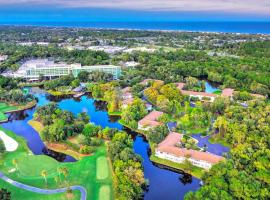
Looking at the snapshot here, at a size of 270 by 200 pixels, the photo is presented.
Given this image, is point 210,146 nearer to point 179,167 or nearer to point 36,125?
point 179,167

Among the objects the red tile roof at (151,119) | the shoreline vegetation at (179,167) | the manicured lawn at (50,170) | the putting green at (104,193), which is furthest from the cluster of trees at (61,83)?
the putting green at (104,193)

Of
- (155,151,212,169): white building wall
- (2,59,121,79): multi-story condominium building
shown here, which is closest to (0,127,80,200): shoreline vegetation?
(155,151,212,169): white building wall

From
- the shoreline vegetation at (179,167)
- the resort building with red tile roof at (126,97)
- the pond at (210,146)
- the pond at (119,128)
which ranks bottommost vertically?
the pond at (119,128)

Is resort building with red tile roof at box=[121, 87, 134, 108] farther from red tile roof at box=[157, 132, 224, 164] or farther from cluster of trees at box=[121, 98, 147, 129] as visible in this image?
red tile roof at box=[157, 132, 224, 164]

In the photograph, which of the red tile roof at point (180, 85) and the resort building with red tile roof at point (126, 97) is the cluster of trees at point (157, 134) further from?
the red tile roof at point (180, 85)

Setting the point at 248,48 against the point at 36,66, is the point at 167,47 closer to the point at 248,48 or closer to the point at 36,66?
the point at 248,48

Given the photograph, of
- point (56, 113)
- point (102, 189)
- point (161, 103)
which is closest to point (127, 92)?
point (161, 103)
